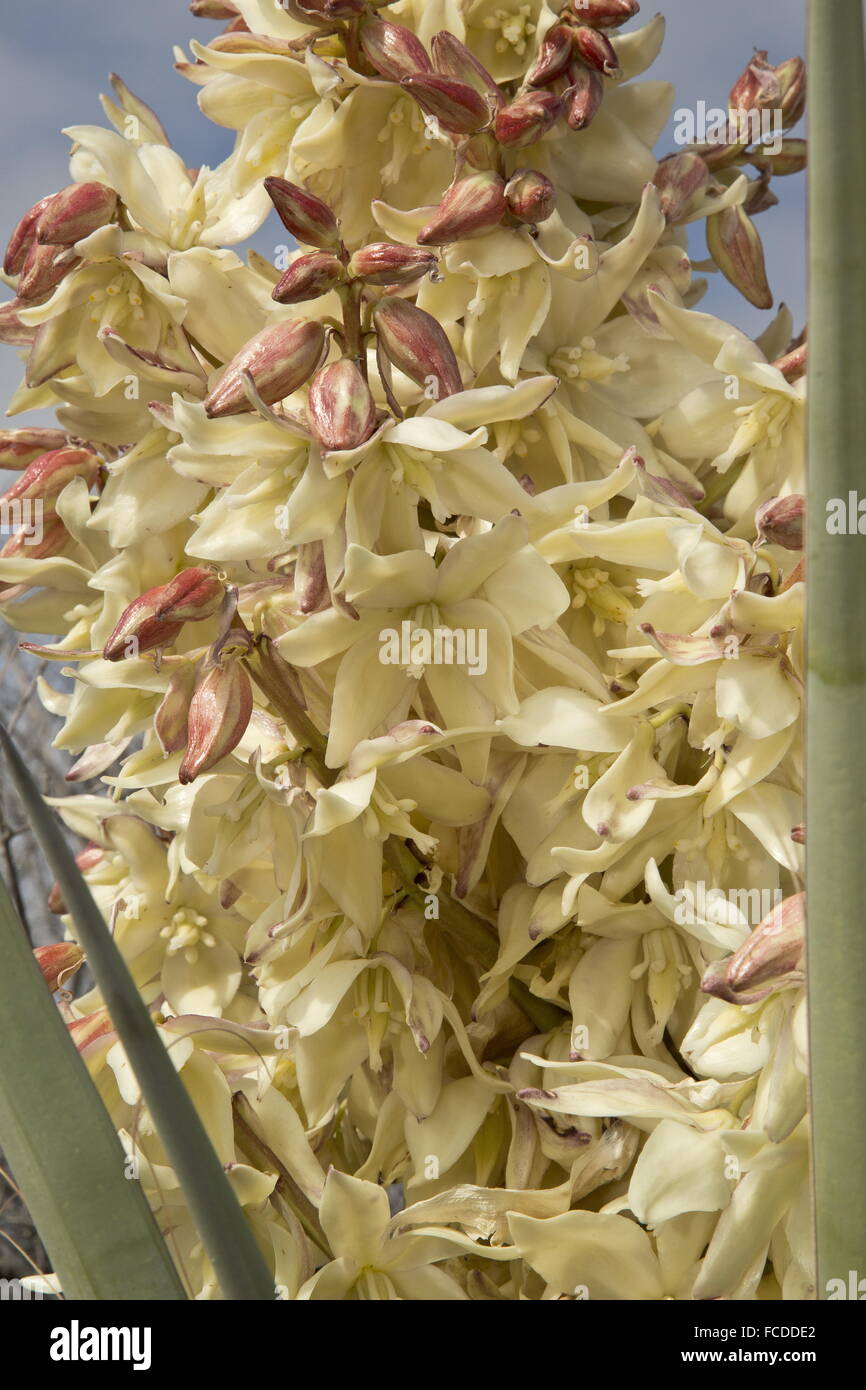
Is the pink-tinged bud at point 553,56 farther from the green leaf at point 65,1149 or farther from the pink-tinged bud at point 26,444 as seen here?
the green leaf at point 65,1149

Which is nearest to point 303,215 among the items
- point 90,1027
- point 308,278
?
point 308,278

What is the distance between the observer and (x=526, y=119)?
1.80ft

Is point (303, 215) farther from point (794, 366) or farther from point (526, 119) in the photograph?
point (794, 366)

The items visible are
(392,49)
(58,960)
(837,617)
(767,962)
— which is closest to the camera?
(837,617)

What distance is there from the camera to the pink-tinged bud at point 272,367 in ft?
1.65

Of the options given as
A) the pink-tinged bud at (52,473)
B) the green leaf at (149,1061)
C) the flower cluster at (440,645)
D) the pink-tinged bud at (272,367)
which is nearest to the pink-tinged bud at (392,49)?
the flower cluster at (440,645)

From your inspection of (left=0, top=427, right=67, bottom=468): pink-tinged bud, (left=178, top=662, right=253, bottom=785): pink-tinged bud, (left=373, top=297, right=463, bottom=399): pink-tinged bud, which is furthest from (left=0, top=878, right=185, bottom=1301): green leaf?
(left=0, top=427, right=67, bottom=468): pink-tinged bud

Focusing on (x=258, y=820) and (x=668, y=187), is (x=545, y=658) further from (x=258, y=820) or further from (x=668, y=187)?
(x=668, y=187)

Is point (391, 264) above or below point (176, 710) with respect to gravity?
above

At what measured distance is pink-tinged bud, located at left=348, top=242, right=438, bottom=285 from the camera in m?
0.50

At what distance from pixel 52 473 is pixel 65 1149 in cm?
36

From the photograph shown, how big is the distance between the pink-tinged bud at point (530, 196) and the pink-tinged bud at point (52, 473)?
0.75 ft

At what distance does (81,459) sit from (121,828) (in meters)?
0.17
